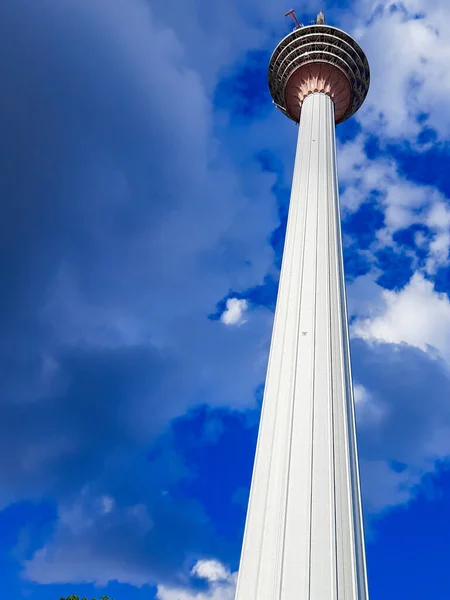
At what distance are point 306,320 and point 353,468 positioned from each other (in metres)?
8.15

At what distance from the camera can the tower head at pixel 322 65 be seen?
49406mm

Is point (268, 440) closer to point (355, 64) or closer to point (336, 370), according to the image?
point (336, 370)

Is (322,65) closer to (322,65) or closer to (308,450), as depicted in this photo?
(322,65)

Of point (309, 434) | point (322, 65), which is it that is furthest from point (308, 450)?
point (322, 65)

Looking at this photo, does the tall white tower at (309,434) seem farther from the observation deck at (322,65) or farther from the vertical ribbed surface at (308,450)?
the observation deck at (322,65)

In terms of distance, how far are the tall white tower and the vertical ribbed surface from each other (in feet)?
0.13

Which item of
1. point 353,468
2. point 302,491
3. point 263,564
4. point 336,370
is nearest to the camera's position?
point 263,564

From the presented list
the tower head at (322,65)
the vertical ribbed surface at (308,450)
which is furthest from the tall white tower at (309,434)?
the tower head at (322,65)

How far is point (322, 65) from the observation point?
163ft

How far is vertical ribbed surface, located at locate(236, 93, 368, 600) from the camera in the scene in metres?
20.4

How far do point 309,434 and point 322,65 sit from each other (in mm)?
37104

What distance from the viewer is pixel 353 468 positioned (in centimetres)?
2398

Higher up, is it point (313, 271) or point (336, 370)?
point (313, 271)

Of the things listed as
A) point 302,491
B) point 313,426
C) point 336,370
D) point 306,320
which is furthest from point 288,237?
point 302,491
